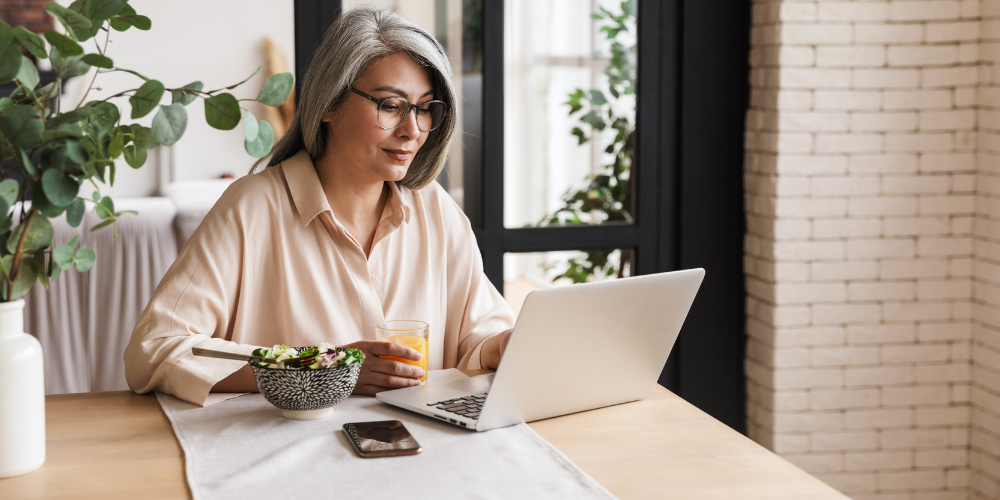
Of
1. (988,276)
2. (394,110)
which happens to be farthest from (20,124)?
(988,276)

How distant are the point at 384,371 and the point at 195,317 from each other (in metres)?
0.39

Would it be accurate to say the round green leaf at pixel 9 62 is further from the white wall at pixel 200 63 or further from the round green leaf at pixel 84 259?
the white wall at pixel 200 63

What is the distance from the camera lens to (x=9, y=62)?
98cm

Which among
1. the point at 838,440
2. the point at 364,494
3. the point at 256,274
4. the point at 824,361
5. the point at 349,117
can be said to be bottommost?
the point at 838,440

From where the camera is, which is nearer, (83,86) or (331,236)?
(331,236)

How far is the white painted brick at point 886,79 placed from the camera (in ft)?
8.41

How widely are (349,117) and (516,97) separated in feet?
3.24

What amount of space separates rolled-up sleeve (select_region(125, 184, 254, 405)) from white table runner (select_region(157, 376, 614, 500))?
3.6 inches

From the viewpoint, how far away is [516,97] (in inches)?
107

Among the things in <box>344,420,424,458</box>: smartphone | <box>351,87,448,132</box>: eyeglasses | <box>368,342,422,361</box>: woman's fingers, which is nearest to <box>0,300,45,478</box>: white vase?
<box>344,420,424,458</box>: smartphone

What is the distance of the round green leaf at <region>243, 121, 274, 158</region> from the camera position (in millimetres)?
1104

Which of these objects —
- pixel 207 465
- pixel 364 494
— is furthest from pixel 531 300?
pixel 207 465

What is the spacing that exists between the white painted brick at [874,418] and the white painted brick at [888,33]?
1.07 m

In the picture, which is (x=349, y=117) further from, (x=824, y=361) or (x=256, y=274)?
(x=824, y=361)
